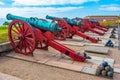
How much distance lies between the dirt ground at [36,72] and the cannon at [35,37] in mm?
814

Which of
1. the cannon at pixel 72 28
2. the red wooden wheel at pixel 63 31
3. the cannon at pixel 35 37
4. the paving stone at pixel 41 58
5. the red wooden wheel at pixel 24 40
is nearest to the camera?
the paving stone at pixel 41 58

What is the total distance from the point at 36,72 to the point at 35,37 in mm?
1401

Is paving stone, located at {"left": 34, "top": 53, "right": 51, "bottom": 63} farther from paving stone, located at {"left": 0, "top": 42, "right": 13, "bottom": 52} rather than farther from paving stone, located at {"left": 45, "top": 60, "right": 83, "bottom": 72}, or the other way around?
paving stone, located at {"left": 0, "top": 42, "right": 13, "bottom": 52}

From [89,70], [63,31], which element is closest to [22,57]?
[89,70]

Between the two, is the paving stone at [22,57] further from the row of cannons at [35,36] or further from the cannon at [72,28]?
the cannon at [72,28]

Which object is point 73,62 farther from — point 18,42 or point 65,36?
point 65,36

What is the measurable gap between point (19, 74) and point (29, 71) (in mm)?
313

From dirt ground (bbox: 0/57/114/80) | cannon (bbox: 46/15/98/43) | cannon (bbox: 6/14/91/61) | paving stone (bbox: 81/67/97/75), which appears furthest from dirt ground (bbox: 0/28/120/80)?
cannon (bbox: 46/15/98/43)

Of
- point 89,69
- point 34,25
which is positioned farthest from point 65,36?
point 89,69

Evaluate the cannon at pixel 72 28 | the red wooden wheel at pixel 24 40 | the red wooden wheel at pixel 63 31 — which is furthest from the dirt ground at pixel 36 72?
the cannon at pixel 72 28

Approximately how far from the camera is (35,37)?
577 centimetres

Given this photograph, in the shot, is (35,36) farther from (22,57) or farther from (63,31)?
(63,31)

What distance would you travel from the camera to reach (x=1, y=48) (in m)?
6.15

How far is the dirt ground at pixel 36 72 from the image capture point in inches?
175
